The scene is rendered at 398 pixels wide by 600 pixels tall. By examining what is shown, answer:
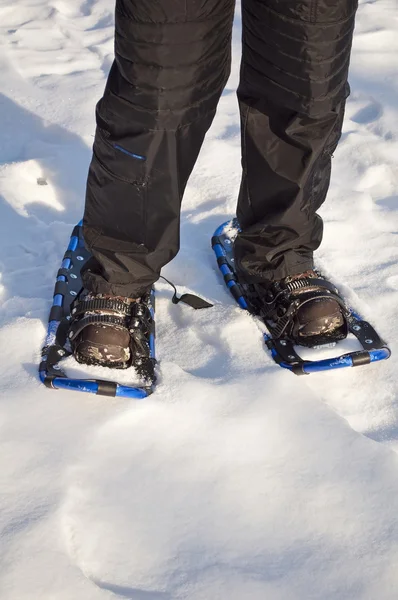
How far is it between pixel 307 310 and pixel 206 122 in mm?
557

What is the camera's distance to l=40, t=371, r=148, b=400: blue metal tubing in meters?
1.65

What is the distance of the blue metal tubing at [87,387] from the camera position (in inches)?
65.0

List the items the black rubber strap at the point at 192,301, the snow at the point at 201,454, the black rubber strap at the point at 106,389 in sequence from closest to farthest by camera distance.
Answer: the snow at the point at 201,454
the black rubber strap at the point at 106,389
the black rubber strap at the point at 192,301

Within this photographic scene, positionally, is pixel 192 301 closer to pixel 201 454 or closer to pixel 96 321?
pixel 96 321

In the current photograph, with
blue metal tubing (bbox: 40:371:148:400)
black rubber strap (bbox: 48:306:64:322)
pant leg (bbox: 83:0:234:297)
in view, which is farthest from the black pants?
blue metal tubing (bbox: 40:371:148:400)

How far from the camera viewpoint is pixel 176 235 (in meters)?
1.77

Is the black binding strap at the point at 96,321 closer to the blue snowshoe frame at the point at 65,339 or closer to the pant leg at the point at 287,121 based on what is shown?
the blue snowshoe frame at the point at 65,339

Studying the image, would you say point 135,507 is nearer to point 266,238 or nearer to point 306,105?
point 266,238

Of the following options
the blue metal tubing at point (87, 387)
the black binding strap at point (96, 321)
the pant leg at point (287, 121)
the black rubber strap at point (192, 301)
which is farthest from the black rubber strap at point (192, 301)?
the blue metal tubing at point (87, 387)

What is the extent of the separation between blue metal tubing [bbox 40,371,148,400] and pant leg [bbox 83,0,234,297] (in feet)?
0.86

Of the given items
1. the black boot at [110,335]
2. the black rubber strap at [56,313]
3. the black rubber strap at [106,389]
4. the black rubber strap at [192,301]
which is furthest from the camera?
the black rubber strap at [192,301]

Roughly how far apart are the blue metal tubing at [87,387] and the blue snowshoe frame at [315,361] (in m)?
0.39

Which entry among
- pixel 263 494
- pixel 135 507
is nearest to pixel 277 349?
pixel 263 494

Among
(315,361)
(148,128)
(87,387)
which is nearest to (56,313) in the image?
(87,387)
